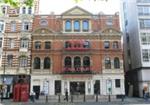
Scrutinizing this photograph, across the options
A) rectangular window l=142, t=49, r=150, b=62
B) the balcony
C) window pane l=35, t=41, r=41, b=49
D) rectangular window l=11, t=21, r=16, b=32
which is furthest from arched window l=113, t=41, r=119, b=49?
rectangular window l=11, t=21, r=16, b=32

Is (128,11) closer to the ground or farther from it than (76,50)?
farther from it

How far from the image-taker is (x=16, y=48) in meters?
42.3

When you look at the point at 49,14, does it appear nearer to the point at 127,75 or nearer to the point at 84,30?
the point at 84,30

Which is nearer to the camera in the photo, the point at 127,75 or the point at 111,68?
the point at 111,68

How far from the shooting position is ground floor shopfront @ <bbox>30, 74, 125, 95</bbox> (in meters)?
40.7

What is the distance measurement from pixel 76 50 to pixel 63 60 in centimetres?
281

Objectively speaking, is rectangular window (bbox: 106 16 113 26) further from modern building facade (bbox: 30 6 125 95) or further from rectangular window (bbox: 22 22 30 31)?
rectangular window (bbox: 22 22 30 31)

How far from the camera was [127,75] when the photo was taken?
5212 centimetres

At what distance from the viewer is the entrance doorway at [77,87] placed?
40.9 m

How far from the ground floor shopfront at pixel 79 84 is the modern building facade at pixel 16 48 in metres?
2.40

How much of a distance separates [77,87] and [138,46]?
13.3 metres

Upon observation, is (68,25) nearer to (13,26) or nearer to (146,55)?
(13,26)

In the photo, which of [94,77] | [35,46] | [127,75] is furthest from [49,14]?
[127,75]

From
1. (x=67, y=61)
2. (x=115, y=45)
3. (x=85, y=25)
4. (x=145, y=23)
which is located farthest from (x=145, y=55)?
(x=67, y=61)
